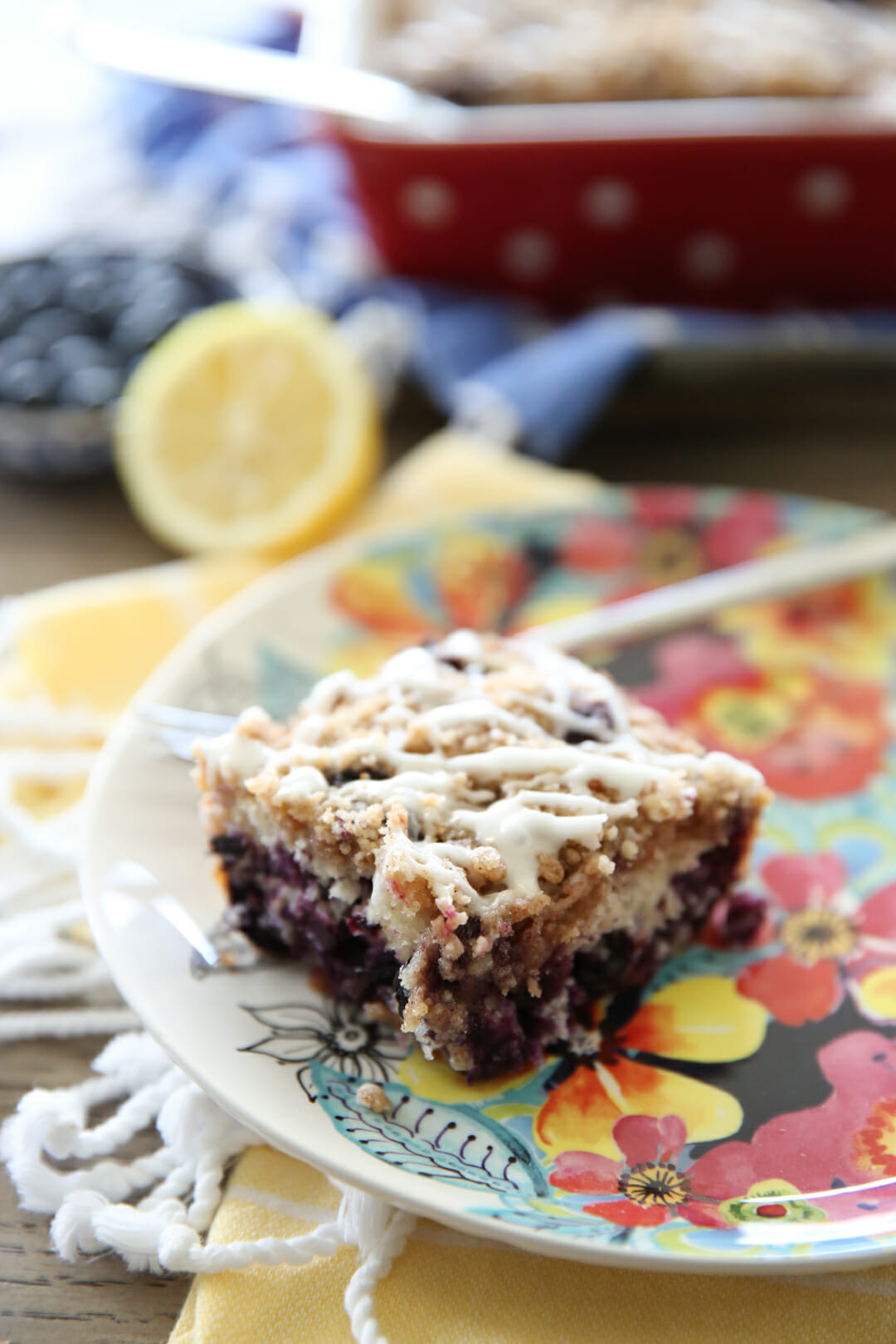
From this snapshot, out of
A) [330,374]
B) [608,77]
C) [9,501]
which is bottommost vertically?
[9,501]

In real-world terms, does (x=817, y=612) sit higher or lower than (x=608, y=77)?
lower

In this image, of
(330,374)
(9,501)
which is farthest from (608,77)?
(9,501)

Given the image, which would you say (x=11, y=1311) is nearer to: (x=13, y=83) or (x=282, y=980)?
(x=282, y=980)

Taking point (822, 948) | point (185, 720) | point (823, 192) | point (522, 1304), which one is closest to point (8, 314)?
point (185, 720)

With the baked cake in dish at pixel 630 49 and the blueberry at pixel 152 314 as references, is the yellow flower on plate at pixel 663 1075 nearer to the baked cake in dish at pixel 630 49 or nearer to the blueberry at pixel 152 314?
the blueberry at pixel 152 314

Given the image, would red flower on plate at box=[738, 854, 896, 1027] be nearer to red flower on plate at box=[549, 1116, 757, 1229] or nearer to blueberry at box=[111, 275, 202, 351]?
red flower on plate at box=[549, 1116, 757, 1229]

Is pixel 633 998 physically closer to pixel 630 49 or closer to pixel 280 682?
pixel 280 682
